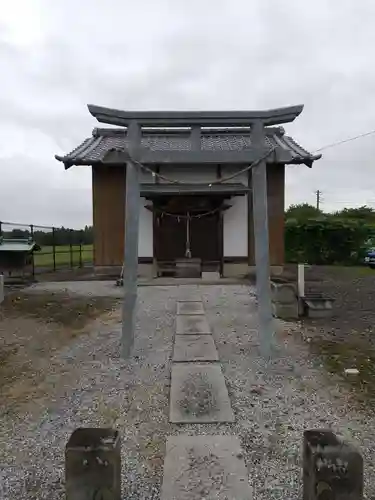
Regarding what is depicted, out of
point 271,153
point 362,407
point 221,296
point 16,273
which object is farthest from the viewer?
point 16,273

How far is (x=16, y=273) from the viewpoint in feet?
34.9

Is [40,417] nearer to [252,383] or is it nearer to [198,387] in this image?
[198,387]

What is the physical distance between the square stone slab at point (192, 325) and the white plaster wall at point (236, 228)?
19.1 feet

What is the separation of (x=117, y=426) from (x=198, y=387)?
88 cm

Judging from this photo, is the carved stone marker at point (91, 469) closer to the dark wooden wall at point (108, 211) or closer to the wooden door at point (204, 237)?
the dark wooden wall at point (108, 211)

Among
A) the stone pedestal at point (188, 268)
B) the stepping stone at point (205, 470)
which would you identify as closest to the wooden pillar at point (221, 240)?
the stone pedestal at point (188, 268)

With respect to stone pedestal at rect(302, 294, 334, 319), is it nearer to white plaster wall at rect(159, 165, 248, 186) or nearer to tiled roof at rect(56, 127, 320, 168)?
tiled roof at rect(56, 127, 320, 168)

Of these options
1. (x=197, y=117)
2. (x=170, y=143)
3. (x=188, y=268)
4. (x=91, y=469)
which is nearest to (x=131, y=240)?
(x=197, y=117)

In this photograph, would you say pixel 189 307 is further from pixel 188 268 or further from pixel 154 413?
pixel 188 268

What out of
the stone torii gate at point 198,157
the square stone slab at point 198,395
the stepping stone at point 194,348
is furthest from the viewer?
the stone torii gate at point 198,157

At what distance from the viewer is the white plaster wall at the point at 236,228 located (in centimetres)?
1184

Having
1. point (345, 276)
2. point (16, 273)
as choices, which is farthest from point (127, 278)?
point (345, 276)

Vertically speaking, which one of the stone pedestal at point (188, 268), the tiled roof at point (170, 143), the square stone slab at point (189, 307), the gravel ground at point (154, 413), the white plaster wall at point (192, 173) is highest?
the tiled roof at point (170, 143)

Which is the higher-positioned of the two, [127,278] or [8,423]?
[127,278]
